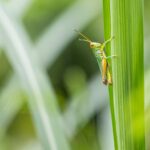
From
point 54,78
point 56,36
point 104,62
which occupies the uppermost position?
point 104,62

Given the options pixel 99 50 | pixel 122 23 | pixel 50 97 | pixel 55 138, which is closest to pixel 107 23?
pixel 122 23

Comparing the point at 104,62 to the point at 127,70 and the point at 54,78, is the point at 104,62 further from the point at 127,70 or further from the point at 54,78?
the point at 54,78

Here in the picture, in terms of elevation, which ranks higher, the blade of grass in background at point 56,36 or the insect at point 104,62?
the insect at point 104,62

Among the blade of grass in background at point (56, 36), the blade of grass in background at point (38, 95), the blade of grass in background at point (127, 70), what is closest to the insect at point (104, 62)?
the blade of grass in background at point (127, 70)

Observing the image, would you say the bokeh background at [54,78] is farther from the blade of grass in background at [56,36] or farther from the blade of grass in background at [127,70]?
the blade of grass in background at [127,70]

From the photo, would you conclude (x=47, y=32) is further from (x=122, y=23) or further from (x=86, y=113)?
(x=122, y=23)

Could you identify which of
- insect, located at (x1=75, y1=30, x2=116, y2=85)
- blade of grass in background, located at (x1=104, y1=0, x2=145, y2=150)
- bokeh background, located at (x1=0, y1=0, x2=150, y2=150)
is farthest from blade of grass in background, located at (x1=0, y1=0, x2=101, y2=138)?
blade of grass in background, located at (x1=104, y1=0, x2=145, y2=150)

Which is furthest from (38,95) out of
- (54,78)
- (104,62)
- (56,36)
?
(54,78)
